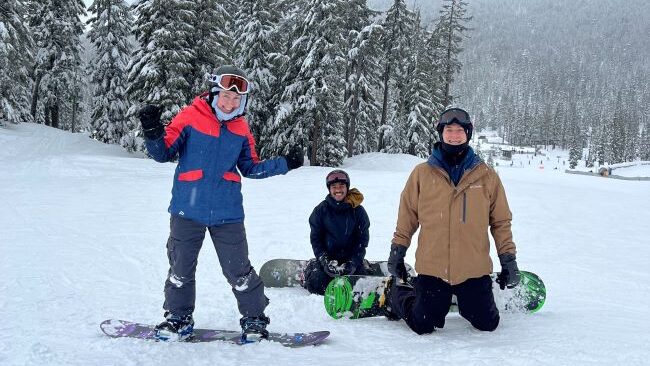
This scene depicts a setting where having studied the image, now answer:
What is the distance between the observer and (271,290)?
5.59 metres

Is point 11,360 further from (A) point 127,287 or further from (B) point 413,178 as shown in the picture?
(B) point 413,178

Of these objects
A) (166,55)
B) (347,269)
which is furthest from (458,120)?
(166,55)

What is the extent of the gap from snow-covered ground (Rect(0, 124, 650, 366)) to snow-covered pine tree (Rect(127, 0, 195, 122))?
9.06 meters

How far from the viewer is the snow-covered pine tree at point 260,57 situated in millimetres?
26250

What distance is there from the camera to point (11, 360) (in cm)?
297

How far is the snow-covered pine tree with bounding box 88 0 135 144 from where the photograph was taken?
103 ft

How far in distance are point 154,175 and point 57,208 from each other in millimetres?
Answer: 7224

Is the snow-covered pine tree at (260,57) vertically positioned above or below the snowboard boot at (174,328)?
above

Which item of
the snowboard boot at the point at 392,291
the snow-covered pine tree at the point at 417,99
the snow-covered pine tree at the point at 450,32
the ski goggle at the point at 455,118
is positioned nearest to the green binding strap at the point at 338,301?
the snowboard boot at the point at 392,291

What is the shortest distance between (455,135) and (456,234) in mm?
846

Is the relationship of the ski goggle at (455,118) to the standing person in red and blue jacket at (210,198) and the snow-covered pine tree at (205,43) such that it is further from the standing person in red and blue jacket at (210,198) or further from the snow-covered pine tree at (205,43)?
the snow-covered pine tree at (205,43)

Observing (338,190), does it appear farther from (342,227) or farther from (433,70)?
(433,70)

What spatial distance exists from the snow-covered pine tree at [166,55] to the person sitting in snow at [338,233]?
18.3m

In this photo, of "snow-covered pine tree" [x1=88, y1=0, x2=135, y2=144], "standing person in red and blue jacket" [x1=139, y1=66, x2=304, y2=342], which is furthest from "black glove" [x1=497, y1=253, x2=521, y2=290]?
"snow-covered pine tree" [x1=88, y1=0, x2=135, y2=144]
